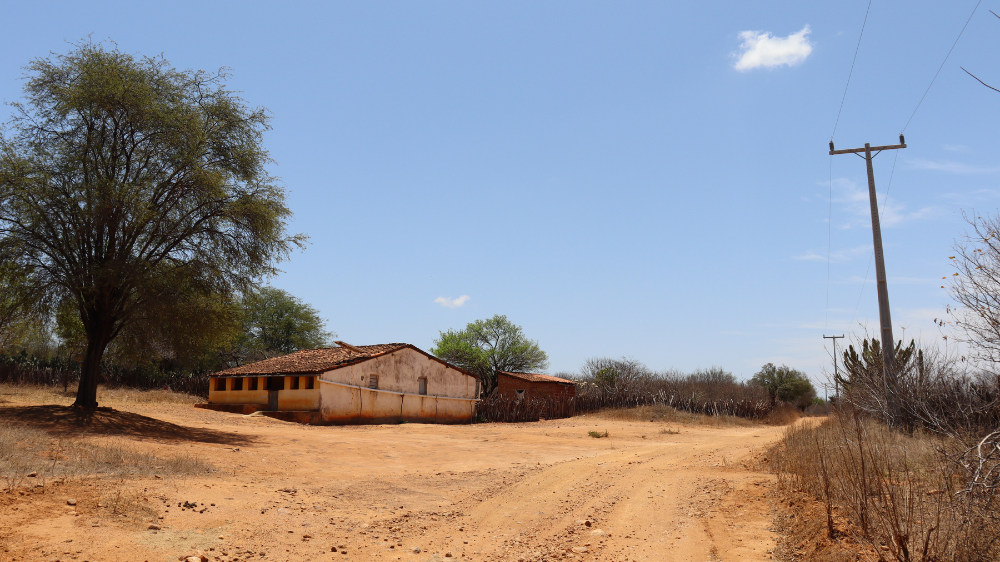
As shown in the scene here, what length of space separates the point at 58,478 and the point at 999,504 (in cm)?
1067

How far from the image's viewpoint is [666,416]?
1467 inches

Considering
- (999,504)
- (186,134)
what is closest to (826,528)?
(999,504)

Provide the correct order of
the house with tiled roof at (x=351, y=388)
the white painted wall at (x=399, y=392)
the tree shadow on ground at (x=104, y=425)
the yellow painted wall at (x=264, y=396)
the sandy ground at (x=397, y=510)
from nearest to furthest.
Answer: the sandy ground at (x=397, y=510) < the tree shadow on ground at (x=104, y=425) < the yellow painted wall at (x=264, y=396) < the house with tiled roof at (x=351, y=388) < the white painted wall at (x=399, y=392)

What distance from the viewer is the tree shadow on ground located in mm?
15930

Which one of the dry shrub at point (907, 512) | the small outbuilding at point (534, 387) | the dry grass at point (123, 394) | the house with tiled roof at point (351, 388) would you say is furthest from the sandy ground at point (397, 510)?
the small outbuilding at point (534, 387)

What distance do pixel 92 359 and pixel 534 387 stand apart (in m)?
29.6

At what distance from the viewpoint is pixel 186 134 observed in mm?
18578

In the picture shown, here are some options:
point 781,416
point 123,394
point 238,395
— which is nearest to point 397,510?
point 238,395

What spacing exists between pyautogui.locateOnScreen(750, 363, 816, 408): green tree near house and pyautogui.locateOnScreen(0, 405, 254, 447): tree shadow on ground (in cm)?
5212

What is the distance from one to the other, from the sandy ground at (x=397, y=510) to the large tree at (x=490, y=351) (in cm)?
3760

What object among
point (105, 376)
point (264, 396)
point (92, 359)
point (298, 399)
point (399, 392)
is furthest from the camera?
point (105, 376)

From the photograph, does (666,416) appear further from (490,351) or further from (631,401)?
(490,351)

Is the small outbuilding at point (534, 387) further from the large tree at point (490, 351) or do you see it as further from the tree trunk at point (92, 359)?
the tree trunk at point (92, 359)

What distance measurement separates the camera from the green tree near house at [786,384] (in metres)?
60.4
